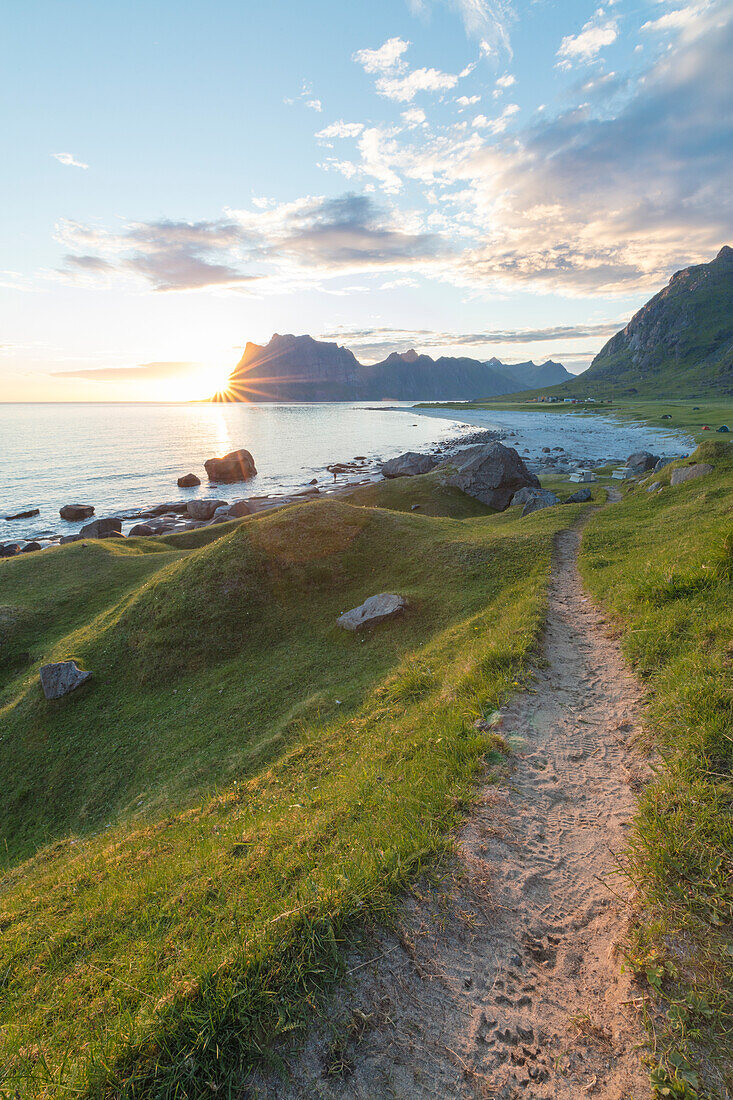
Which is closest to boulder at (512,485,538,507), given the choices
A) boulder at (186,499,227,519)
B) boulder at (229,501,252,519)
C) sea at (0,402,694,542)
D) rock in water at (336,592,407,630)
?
rock in water at (336,592,407,630)

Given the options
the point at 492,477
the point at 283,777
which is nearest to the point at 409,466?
the point at 492,477

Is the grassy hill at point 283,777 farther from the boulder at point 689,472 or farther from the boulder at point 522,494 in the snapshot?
the boulder at point 522,494

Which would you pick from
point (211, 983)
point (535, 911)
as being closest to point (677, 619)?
point (535, 911)

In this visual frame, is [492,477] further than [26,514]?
No

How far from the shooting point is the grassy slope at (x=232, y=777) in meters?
4.17

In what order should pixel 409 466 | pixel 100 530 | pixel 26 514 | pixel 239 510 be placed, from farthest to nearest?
pixel 409 466
pixel 26 514
pixel 239 510
pixel 100 530

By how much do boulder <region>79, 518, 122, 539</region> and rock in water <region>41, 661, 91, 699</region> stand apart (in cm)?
3675

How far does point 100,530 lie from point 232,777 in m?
49.0

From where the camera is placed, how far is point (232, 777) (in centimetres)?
1220

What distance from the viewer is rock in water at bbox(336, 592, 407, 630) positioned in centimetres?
1880

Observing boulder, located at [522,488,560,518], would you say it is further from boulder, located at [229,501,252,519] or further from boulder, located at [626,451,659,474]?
boulder, located at [229,501,252,519]

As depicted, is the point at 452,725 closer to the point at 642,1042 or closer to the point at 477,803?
the point at 477,803

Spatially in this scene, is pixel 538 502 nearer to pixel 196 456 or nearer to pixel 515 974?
pixel 515 974

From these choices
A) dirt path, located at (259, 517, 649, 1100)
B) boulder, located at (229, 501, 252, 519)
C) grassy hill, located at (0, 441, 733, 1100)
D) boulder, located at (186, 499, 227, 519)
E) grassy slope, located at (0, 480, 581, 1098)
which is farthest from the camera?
boulder, located at (186, 499, 227, 519)
